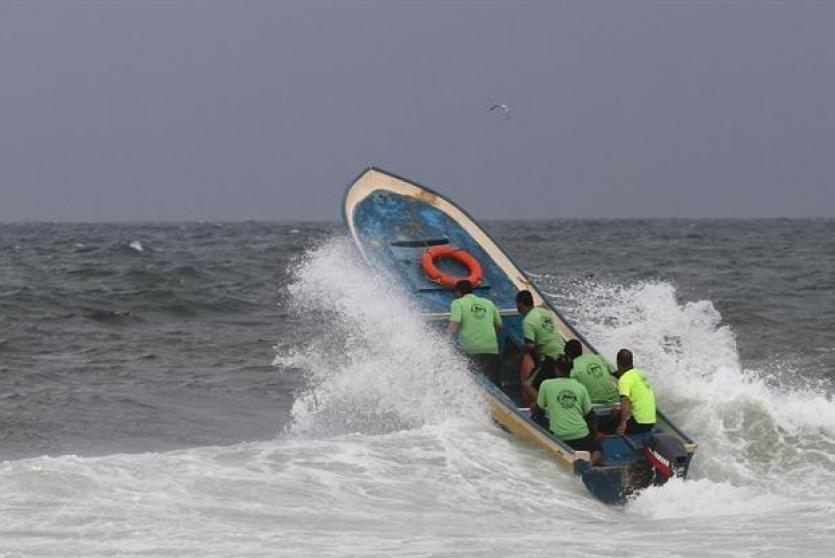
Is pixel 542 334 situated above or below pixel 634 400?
above

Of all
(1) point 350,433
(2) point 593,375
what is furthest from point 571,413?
(1) point 350,433

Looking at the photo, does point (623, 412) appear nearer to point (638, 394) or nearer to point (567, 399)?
point (638, 394)

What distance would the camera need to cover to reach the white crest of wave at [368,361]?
12.7 meters

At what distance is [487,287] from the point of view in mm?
15289

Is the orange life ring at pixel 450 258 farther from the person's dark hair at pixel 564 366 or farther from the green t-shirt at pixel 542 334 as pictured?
the person's dark hair at pixel 564 366

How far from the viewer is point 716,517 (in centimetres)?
939

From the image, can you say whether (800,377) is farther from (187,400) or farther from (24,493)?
(24,493)

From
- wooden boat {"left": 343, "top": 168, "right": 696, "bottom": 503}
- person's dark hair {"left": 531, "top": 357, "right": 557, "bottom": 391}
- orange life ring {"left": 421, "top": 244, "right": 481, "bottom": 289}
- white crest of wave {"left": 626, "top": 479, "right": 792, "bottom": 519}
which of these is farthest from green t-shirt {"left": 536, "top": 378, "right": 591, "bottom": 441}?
orange life ring {"left": 421, "top": 244, "right": 481, "bottom": 289}

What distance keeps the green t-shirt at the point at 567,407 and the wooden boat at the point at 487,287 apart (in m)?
0.13

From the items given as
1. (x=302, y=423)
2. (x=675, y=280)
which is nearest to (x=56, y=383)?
(x=302, y=423)

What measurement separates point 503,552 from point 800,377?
976 centimetres

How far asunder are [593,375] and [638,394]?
638mm

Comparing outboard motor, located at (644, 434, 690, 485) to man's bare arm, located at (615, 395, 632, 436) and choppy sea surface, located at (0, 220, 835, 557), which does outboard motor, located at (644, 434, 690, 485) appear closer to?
choppy sea surface, located at (0, 220, 835, 557)

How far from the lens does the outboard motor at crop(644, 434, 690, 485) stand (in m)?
10.5
